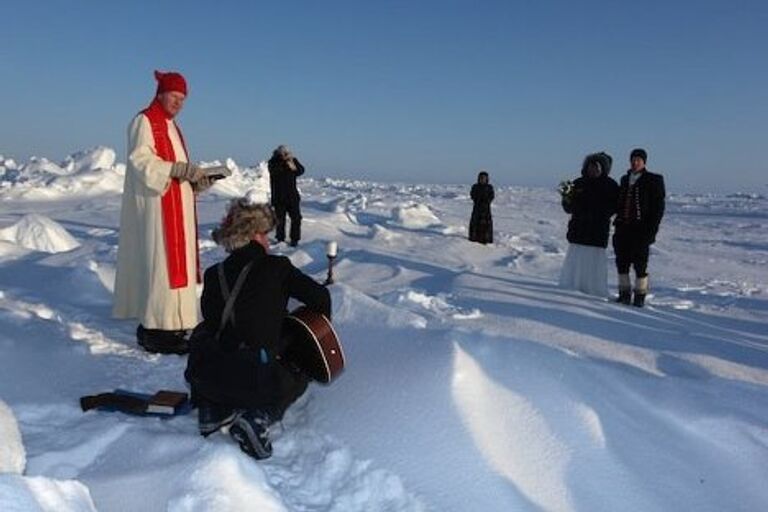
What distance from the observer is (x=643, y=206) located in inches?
255

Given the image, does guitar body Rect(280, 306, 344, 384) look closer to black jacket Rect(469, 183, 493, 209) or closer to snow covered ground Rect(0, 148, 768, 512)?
snow covered ground Rect(0, 148, 768, 512)

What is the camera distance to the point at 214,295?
332cm

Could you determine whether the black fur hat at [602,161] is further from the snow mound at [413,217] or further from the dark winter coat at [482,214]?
the snow mound at [413,217]

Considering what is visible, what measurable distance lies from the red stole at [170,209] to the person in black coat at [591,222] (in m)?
4.25

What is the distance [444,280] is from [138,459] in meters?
5.37

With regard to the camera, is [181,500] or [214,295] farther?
[214,295]

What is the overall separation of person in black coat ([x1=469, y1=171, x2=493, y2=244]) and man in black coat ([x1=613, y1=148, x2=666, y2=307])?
6.15m

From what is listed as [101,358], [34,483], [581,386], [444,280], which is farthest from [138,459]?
[444,280]

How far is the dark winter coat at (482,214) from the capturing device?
12.9 m

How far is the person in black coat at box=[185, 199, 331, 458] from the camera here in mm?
3176

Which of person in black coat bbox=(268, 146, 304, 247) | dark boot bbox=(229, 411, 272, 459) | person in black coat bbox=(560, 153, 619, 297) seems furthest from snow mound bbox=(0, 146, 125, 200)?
dark boot bbox=(229, 411, 272, 459)

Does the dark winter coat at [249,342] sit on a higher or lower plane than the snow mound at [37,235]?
higher

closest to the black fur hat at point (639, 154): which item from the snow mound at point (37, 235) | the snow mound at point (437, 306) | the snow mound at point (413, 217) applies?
the snow mound at point (437, 306)

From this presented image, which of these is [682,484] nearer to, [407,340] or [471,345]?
[471,345]
